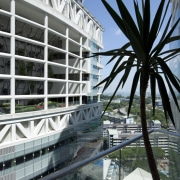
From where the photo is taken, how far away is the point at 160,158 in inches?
121

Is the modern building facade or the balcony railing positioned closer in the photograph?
the balcony railing

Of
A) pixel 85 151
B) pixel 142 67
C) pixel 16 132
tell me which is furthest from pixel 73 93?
pixel 142 67

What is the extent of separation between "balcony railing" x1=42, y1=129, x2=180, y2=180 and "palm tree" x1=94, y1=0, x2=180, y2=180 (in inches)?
19.9

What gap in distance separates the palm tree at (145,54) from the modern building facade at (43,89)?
1061 centimetres

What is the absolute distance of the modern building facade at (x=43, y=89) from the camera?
1217 centimetres

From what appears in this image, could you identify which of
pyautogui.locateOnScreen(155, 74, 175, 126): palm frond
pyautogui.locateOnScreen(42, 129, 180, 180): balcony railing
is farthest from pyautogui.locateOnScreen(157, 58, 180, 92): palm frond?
pyautogui.locateOnScreen(42, 129, 180, 180): balcony railing

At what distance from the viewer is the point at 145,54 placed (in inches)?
66.7

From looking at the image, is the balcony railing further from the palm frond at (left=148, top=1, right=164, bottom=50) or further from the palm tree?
the palm frond at (left=148, top=1, right=164, bottom=50)

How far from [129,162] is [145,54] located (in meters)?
1.50

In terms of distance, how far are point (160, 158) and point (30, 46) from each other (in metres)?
16.9

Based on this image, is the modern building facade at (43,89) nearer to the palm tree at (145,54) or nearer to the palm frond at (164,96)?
the palm tree at (145,54)

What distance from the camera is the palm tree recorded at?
1.67m

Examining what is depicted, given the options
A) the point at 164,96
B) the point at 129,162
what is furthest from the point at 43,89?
the point at 164,96

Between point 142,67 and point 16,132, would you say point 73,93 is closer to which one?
point 16,132
